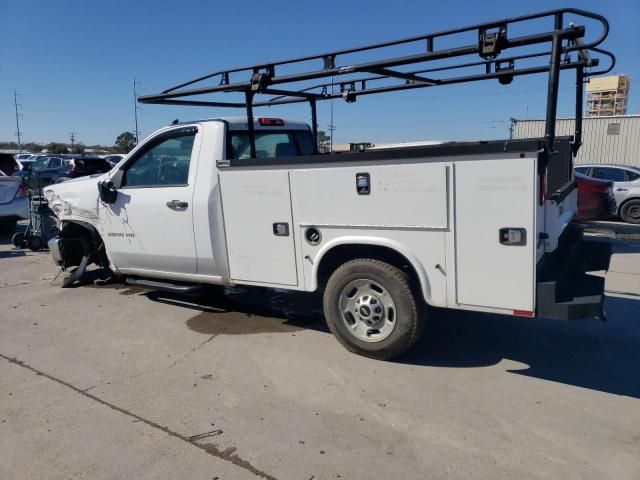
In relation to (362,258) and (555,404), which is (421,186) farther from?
(555,404)

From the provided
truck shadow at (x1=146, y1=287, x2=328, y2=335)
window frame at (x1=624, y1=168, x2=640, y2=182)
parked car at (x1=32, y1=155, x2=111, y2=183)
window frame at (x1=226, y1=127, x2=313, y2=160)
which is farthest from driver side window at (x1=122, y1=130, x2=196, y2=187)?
parked car at (x1=32, y1=155, x2=111, y2=183)

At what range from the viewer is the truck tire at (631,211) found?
13.9m

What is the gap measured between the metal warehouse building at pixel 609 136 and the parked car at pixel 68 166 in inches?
725

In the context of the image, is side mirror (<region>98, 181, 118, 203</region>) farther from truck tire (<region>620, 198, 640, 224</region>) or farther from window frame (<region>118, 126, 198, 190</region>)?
truck tire (<region>620, 198, 640, 224</region>)

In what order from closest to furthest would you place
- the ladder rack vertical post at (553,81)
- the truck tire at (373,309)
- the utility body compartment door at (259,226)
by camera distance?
1. the ladder rack vertical post at (553,81)
2. the truck tire at (373,309)
3. the utility body compartment door at (259,226)

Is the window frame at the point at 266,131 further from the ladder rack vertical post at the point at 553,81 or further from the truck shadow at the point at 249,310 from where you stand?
the ladder rack vertical post at the point at 553,81

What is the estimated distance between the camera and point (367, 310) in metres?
4.25

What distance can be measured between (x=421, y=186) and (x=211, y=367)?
2.28 metres

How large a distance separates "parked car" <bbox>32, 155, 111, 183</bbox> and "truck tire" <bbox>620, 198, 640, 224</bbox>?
59.6 ft

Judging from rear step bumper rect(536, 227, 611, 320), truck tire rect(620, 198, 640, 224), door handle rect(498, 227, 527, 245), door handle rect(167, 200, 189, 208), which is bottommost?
truck tire rect(620, 198, 640, 224)

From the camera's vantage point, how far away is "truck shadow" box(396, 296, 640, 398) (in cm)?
410

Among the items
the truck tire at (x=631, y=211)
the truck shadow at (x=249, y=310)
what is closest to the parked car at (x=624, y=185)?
the truck tire at (x=631, y=211)

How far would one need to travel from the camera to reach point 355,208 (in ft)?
13.5

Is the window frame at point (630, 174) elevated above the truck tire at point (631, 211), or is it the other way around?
the window frame at point (630, 174)
